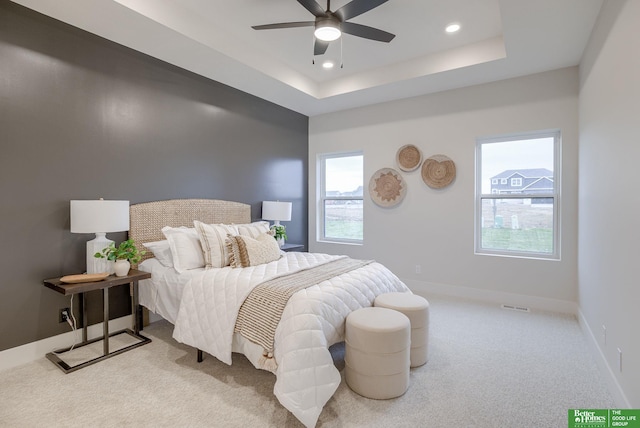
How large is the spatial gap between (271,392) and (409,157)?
367cm

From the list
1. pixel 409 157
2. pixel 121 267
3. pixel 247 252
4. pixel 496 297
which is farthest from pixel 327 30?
pixel 496 297

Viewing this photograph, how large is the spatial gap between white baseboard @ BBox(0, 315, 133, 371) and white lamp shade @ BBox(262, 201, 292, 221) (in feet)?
7.23

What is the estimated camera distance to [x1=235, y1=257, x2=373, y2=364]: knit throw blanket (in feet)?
6.79

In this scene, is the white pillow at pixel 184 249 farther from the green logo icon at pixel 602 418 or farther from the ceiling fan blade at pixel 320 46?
the green logo icon at pixel 602 418

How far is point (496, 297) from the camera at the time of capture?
4074mm

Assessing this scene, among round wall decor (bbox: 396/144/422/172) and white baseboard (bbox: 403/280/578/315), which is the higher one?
round wall decor (bbox: 396/144/422/172)

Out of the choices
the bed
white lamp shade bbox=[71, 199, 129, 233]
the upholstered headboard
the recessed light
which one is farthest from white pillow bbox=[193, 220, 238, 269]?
the recessed light

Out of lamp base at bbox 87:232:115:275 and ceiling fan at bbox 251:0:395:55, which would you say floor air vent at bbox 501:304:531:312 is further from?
lamp base at bbox 87:232:115:275

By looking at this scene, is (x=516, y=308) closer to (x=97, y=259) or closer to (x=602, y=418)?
(x=602, y=418)

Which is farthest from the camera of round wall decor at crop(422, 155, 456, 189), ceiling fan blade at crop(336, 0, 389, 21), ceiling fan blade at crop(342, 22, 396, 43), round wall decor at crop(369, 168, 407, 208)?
round wall decor at crop(369, 168, 407, 208)

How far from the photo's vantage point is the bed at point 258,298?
1865 millimetres

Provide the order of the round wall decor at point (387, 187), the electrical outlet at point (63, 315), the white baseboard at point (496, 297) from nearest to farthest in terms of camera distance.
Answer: the electrical outlet at point (63, 315) < the white baseboard at point (496, 297) < the round wall decor at point (387, 187)

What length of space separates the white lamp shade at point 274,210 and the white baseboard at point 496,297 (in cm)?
210

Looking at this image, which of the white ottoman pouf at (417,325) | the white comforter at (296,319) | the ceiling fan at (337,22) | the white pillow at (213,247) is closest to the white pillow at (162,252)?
the white pillow at (213,247)
